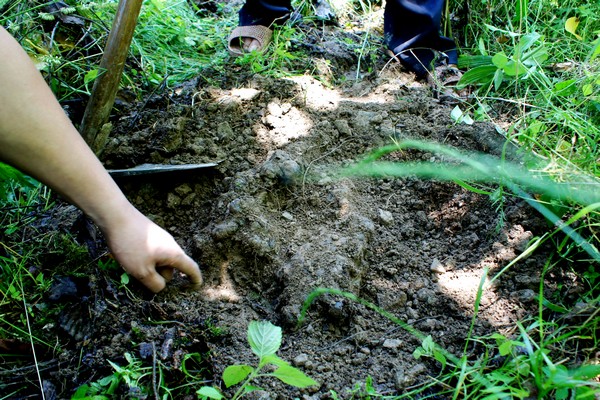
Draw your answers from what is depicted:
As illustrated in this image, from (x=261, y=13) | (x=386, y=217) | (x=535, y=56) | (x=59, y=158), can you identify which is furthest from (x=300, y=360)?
(x=261, y=13)

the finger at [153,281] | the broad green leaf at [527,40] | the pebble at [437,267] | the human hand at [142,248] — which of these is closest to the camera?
the human hand at [142,248]

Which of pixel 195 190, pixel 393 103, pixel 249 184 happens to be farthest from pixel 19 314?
pixel 393 103

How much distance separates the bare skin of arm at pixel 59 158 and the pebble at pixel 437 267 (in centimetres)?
92

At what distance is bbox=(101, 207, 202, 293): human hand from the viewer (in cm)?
137

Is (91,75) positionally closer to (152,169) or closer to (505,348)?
(152,169)

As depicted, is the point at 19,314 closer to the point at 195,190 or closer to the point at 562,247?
the point at 195,190

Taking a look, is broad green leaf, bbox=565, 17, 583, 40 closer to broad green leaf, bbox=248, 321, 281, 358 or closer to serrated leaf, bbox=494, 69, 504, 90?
serrated leaf, bbox=494, 69, 504, 90

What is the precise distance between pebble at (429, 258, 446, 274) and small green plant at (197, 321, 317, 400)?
74 cm

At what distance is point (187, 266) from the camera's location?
1550 mm

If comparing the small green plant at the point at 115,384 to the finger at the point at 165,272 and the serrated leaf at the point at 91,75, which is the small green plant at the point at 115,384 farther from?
the serrated leaf at the point at 91,75

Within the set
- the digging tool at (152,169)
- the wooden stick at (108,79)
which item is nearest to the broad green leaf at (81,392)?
the digging tool at (152,169)

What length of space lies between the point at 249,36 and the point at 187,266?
5.54 feet

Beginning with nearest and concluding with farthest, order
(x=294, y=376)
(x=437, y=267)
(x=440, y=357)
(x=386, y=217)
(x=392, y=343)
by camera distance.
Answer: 1. (x=294, y=376)
2. (x=440, y=357)
3. (x=392, y=343)
4. (x=437, y=267)
5. (x=386, y=217)

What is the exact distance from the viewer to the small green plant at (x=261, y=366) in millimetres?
1131
